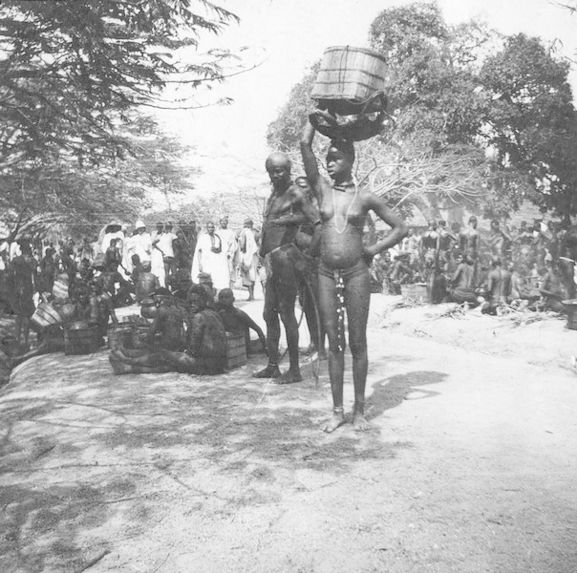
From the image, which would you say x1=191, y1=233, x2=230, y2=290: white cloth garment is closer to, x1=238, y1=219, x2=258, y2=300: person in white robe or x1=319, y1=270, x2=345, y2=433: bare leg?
x1=238, y1=219, x2=258, y2=300: person in white robe

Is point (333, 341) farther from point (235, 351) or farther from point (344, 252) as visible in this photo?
point (235, 351)

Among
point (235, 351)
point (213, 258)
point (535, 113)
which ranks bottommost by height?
point (235, 351)

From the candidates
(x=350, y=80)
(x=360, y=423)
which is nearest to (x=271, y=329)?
(x=360, y=423)

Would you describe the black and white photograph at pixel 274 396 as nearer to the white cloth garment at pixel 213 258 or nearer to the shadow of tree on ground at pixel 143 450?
the shadow of tree on ground at pixel 143 450

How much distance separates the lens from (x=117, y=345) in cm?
697

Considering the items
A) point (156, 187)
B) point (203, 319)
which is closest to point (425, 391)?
point (203, 319)

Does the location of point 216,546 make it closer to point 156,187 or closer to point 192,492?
point 192,492

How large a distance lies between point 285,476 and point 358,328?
1.22 m

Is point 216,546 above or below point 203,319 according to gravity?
below

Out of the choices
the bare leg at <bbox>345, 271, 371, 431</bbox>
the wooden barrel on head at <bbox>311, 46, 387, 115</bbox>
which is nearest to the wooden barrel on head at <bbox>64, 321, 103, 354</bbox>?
the bare leg at <bbox>345, 271, 371, 431</bbox>

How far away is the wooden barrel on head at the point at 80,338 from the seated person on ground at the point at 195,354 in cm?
140

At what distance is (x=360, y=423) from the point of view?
4234 mm

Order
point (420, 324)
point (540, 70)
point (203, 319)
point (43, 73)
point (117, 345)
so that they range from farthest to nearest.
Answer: point (540, 70) → point (420, 324) → point (117, 345) → point (203, 319) → point (43, 73)

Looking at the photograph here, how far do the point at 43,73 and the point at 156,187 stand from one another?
21541 millimetres
